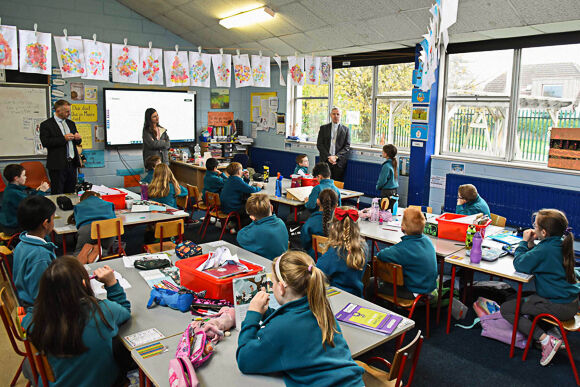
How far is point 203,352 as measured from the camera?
6.72 feet

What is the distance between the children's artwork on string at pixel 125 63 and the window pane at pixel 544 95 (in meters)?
5.36

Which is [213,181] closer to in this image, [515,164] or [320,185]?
[320,185]

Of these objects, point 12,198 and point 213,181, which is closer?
point 12,198

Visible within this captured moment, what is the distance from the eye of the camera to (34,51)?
5773 millimetres

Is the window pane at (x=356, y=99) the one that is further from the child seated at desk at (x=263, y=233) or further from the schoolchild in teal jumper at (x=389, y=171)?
the child seated at desk at (x=263, y=233)

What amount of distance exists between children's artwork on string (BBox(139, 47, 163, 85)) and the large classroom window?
14.3ft

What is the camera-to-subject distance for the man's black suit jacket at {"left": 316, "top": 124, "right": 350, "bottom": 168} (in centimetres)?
813

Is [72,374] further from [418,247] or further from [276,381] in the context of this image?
[418,247]

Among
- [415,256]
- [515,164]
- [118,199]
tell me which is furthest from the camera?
[515,164]

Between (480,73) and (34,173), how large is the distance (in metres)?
7.35

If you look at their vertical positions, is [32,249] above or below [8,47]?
below

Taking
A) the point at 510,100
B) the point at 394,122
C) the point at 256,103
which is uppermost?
the point at 256,103

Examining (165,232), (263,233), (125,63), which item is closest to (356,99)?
(125,63)

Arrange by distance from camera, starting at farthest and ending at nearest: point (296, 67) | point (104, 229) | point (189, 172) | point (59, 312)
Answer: point (189, 172), point (296, 67), point (104, 229), point (59, 312)
